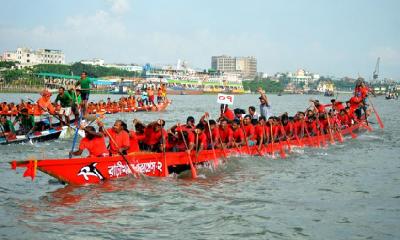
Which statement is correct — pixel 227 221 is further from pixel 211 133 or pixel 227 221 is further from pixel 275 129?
pixel 275 129

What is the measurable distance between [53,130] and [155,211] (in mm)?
11923

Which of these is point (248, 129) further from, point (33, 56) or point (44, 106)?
point (33, 56)

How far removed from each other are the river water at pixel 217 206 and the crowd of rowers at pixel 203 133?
2.64 ft

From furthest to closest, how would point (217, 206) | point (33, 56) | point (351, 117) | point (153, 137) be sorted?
point (33, 56), point (351, 117), point (153, 137), point (217, 206)

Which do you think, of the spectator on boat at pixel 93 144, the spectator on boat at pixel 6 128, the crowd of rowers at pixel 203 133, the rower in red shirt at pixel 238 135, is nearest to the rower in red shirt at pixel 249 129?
the crowd of rowers at pixel 203 133

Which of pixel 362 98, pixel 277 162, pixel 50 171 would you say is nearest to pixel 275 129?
pixel 277 162

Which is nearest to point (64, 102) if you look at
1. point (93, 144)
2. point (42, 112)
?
point (42, 112)

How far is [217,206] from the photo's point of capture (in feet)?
38.0

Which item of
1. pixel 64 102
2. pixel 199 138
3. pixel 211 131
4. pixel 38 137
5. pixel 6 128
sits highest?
pixel 64 102

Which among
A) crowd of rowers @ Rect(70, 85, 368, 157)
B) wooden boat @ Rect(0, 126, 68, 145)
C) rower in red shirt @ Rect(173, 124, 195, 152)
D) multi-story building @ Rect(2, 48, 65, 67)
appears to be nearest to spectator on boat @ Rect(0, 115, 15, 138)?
wooden boat @ Rect(0, 126, 68, 145)

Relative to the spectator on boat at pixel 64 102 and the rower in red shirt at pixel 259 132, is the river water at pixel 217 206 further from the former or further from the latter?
the spectator on boat at pixel 64 102

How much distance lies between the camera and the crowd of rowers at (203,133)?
12576mm

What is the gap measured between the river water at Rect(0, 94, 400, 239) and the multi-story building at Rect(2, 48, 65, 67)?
153391 mm

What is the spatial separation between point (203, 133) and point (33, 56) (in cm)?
16189
